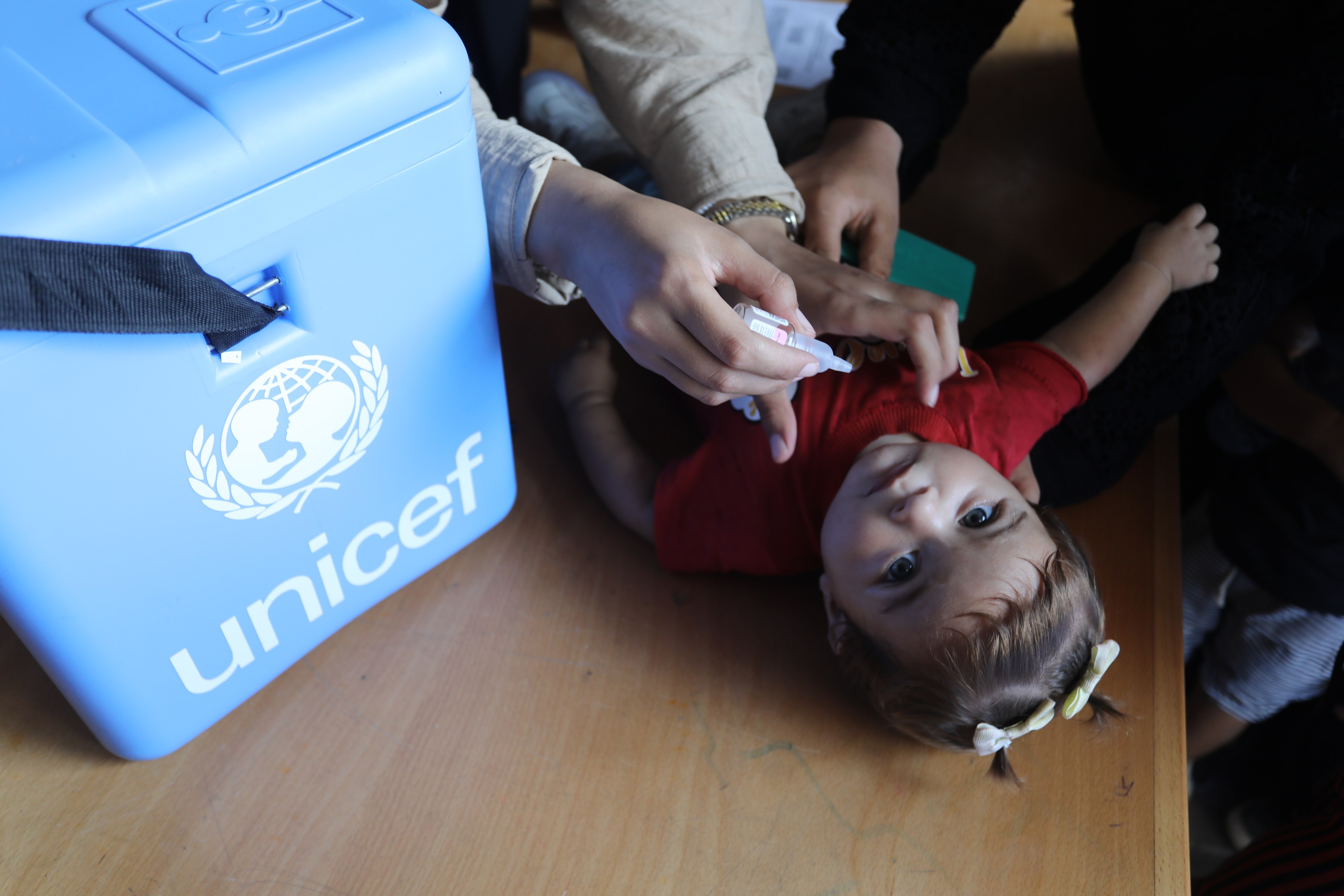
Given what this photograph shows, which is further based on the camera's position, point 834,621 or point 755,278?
point 834,621

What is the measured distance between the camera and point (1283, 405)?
91 cm

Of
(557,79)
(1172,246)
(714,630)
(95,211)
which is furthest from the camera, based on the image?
(557,79)

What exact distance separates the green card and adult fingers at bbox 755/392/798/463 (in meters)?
0.20

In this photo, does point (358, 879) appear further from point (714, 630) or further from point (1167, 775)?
point (1167, 775)

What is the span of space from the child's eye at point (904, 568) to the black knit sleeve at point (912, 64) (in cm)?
43

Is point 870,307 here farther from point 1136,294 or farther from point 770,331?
point 1136,294

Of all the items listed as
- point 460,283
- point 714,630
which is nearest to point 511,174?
point 460,283

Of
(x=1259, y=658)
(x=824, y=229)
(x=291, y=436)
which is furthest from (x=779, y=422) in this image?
(x=1259, y=658)

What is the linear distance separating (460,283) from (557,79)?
0.58 metres

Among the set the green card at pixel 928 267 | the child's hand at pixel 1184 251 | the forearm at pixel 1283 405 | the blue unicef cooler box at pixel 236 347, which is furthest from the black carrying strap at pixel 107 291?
the forearm at pixel 1283 405

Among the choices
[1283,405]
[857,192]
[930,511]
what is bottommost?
[1283,405]

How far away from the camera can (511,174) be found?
1.79 feet

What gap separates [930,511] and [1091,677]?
155 mm

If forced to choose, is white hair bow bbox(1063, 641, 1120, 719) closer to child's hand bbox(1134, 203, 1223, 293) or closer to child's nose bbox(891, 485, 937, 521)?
child's nose bbox(891, 485, 937, 521)
